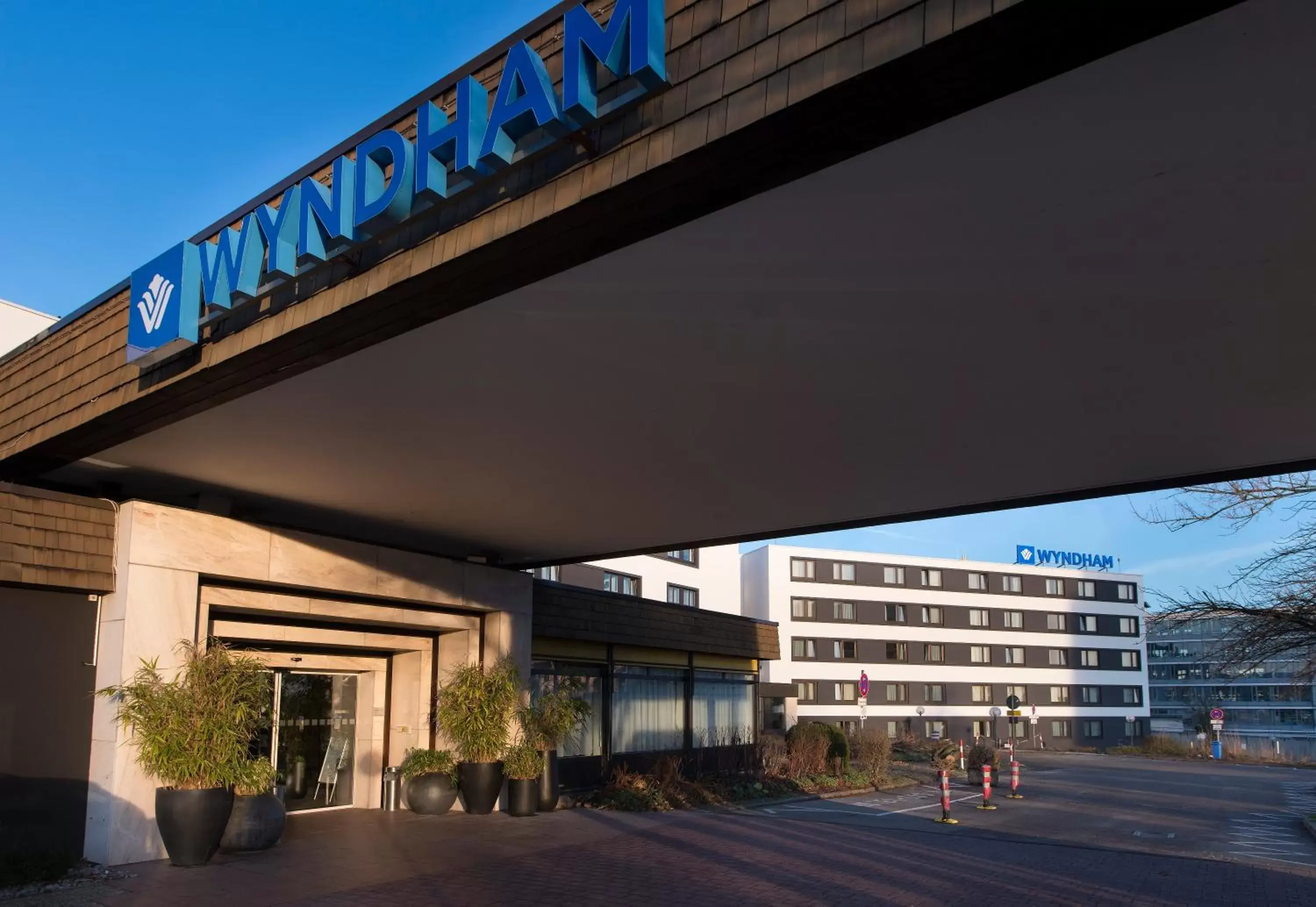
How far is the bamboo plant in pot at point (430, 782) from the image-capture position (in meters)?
15.7

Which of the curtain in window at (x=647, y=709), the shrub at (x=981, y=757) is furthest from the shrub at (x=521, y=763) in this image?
the shrub at (x=981, y=757)

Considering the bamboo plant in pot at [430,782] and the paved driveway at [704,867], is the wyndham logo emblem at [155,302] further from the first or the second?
the bamboo plant in pot at [430,782]

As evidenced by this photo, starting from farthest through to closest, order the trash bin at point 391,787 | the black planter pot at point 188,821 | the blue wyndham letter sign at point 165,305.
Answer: the trash bin at point 391,787 < the black planter pot at point 188,821 < the blue wyndham letter sign at point 165,305

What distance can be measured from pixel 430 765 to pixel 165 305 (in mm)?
9208

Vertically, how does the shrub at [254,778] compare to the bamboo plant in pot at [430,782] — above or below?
above

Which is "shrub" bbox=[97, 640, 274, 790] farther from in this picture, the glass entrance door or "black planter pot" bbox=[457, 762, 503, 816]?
"black planter pot" bbox=[457, 762, 503, 816]

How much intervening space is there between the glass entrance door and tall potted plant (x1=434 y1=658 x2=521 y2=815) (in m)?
1.74

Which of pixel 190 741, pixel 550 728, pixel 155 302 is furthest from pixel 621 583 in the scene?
pixel 155 302

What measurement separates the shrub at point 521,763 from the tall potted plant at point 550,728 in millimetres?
210

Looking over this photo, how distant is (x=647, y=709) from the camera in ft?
73.0

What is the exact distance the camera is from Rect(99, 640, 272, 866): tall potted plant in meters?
10.8

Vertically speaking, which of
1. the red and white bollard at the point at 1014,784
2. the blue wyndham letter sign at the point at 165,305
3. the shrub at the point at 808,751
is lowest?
the red and white bollard at the point at 1014,784

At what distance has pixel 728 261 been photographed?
6555 millimetres

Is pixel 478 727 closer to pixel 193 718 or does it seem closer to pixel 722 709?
pixel 193 718
